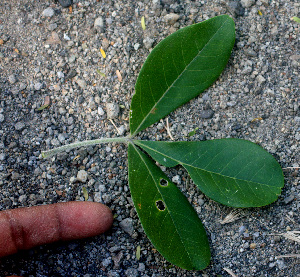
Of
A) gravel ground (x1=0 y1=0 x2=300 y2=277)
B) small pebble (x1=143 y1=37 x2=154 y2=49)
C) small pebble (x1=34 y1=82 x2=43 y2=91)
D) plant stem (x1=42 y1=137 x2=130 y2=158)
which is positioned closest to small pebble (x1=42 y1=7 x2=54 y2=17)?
gravel ground (x1=0 y1=0 x2=300 y2=277)

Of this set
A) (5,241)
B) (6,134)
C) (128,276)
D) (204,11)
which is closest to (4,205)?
(5,241)

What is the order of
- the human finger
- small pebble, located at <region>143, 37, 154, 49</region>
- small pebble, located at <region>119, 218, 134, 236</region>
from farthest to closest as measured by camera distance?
small pebble, located at <region>143, 37, 154, 49</region> < small pebble, located at <region>119, 218, 134, 236</region> < the human finger

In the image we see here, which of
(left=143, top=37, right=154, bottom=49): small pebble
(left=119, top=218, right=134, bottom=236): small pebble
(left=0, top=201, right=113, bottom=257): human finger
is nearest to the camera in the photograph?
(left=0, top=201, right=113, bottom=257): human finger

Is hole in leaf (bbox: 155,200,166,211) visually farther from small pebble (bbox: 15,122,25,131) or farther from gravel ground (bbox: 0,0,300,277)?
small pebble (bbox: 15,122,25,131)

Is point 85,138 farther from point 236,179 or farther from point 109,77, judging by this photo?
point 236,179

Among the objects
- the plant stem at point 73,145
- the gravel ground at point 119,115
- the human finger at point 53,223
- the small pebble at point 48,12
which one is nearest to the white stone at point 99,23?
the gravel ground at point 119,115
